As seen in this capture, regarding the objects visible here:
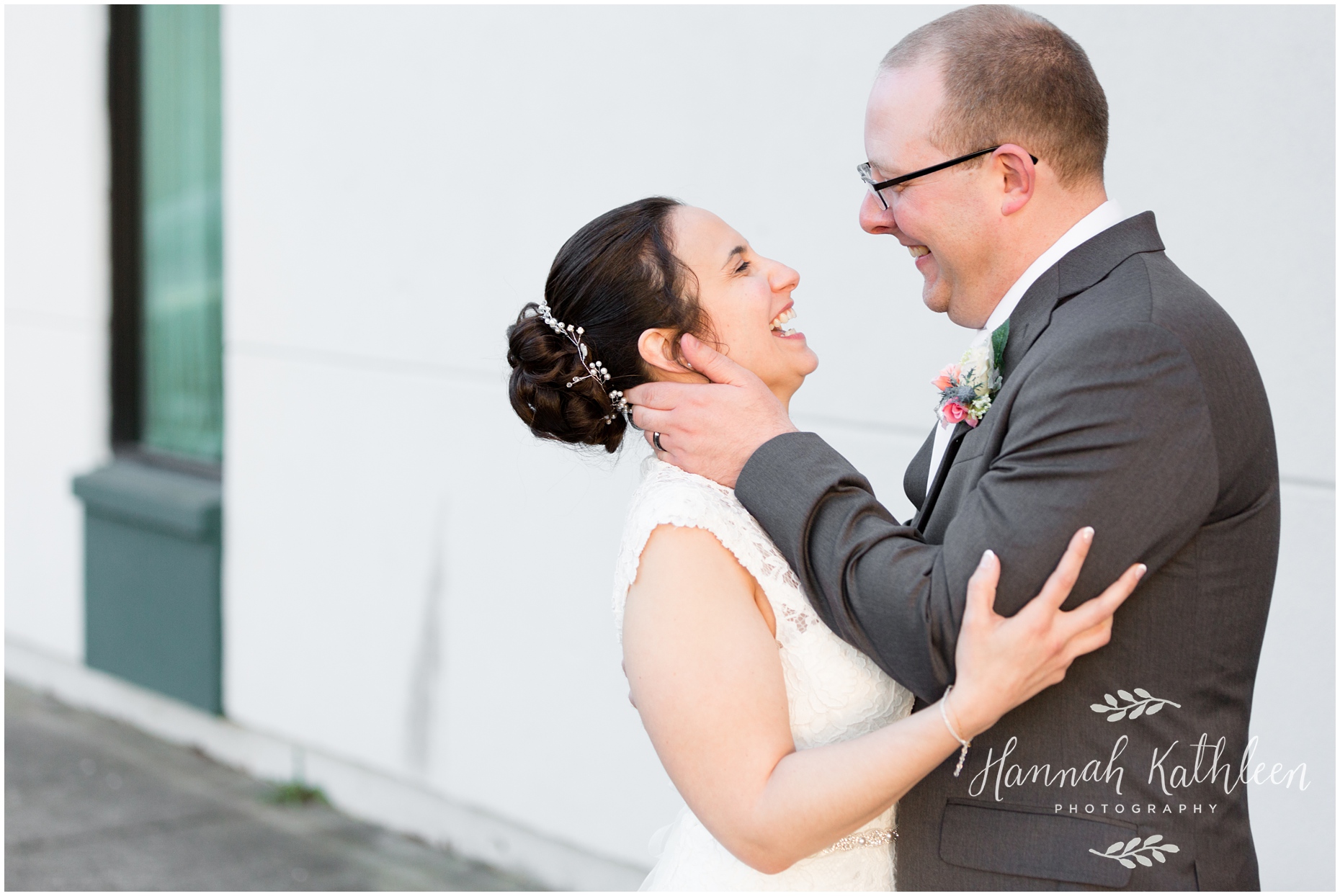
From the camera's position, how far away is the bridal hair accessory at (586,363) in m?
2.28

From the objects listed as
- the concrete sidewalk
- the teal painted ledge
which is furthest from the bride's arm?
the teal painted ledge

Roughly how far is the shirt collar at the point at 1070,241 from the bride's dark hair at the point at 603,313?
1.77ft

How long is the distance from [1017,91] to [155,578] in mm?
4785

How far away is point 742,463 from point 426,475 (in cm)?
288

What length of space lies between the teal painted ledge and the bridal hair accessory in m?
3.65

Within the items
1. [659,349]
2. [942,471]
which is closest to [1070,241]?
[942,471]

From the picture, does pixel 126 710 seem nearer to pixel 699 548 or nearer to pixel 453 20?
pixel 453 20

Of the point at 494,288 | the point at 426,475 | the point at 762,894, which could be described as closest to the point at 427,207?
the point at 494,288

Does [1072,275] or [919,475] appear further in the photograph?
[919,475]

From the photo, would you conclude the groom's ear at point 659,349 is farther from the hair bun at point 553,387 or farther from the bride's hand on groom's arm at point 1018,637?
the bride's hand on groom's arm at point 1018,637

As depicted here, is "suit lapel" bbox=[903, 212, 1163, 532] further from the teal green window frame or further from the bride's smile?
the teal green window frame

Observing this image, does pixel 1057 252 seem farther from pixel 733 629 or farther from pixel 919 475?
pixel 733 629

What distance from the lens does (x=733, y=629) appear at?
1936 mm

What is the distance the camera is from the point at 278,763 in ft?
17.9
